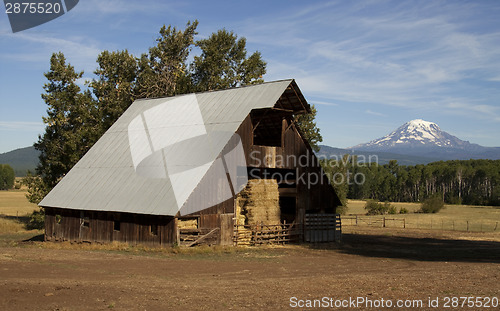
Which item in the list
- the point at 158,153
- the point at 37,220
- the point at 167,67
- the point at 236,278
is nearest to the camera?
the point at 236,278

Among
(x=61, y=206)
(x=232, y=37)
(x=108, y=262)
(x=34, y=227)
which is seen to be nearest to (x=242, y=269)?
(x=108, y=262)

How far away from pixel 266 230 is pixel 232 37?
33.9 metres

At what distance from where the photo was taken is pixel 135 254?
2638 centimetres

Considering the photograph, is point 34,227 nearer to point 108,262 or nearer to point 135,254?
point 135,254

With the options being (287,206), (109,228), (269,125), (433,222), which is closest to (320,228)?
(287,206)

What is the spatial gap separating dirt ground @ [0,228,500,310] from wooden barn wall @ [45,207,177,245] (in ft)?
4.54

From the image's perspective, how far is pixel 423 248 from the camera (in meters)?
32.5

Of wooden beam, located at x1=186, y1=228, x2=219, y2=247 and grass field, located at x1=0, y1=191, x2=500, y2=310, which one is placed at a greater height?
wooden beam, located at x1=186, y1=228, x2=219, y2=247

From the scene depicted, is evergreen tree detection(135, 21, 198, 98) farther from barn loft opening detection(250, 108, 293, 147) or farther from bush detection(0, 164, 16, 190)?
bush detection(0, 164, 16, 190)

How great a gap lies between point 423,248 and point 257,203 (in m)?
11.4

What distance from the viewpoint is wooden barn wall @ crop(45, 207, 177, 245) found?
2778 cm

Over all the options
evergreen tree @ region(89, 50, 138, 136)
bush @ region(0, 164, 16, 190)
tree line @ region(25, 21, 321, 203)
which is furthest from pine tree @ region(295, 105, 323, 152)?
bush @ region(0, 164, 16, 190)

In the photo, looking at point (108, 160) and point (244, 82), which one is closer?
point (108, 160)

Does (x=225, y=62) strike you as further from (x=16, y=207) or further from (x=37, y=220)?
(x=16, y=207)
